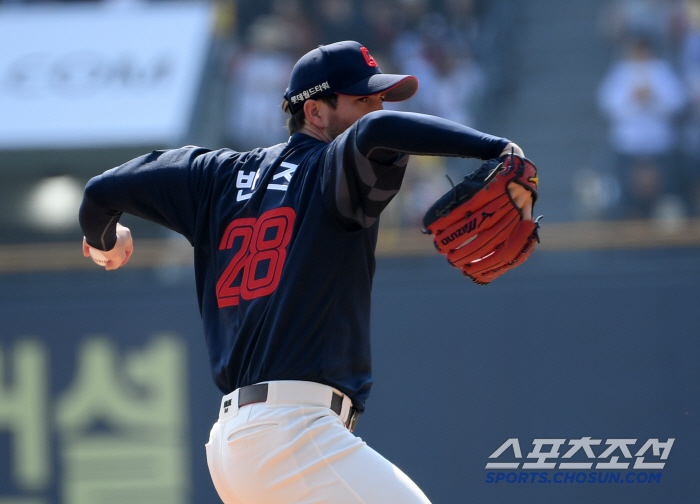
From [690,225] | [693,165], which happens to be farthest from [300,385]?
[693,165]

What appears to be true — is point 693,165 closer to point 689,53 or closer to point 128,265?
point 689,53

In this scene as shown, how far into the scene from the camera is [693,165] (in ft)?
20.0

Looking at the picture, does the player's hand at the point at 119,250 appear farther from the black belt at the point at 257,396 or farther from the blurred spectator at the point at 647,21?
the blurred spectator at the point at 647,21

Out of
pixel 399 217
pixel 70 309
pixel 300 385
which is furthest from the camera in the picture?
pixel 399 217

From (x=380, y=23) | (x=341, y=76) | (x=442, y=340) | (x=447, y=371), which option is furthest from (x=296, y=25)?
(x=341, y=76)

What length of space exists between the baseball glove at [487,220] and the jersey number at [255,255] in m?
0.35

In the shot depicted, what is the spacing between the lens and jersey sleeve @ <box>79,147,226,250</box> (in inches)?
95.7

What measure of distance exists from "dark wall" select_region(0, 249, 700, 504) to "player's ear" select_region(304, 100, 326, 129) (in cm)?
266

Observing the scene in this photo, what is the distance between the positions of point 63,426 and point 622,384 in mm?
2981

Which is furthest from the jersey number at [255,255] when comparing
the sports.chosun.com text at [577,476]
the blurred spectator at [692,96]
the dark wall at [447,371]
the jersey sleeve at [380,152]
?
the blurred spectator at [692,96]

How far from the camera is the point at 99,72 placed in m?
7.86

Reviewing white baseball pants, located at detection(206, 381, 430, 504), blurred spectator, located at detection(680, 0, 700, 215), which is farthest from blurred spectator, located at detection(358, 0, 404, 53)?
white baseball pants, located at detection(206, 381, 430, 504)

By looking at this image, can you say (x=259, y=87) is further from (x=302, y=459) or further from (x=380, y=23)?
(x=302, y=459)

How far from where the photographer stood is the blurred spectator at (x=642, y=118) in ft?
19.9
